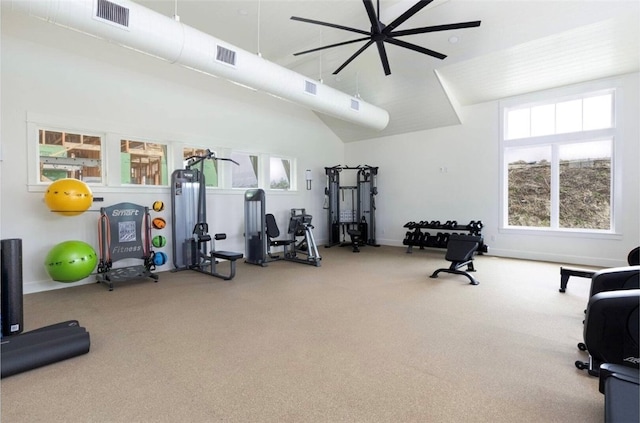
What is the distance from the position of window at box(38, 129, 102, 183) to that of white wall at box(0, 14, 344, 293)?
204mm

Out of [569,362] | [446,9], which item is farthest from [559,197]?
[569,362]

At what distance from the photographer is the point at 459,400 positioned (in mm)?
1919

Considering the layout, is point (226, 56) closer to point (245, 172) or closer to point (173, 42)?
point (173, 42)

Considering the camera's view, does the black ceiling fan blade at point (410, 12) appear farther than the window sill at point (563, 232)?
No

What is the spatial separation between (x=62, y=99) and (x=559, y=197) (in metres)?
8.50

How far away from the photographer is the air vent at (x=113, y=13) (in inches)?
122

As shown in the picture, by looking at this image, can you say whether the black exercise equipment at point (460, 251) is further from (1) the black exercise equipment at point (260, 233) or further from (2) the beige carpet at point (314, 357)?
(1) the black exercise equipment at point (260, 233)

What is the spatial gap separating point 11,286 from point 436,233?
7254mm

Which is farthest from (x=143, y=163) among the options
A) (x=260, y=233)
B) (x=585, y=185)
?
(x=585, y=185)

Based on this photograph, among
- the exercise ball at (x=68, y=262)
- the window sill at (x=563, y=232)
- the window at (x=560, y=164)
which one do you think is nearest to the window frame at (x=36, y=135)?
the exercise ball at (x=68, y=262)

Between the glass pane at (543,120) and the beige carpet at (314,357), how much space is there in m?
3.29

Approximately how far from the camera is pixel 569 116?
5.96m

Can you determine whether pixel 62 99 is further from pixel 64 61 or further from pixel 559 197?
pixel 559 197

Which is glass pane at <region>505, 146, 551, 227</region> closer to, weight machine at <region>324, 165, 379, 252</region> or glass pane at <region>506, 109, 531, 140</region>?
glass pane at <region>506, 109, 531, 140</region>
